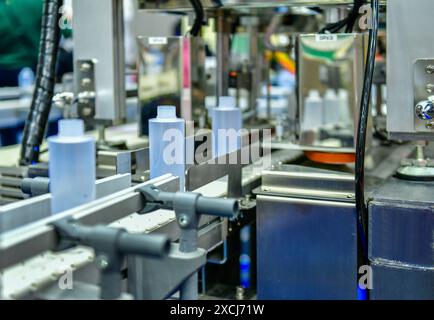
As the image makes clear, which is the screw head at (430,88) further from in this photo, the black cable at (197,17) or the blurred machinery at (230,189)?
the black cable at (197,17)

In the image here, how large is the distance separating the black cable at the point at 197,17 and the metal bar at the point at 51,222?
0.83 meters

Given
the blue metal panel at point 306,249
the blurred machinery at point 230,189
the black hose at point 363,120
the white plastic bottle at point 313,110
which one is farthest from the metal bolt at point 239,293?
the white plastic bottle at point 313,110

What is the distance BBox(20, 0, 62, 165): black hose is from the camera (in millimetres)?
1715

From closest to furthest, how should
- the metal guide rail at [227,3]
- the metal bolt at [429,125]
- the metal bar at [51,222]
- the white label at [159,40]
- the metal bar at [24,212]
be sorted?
the metal bar at [51,222], the metal bar at [24,212], the metal bolt at [429,125], the metal guide rail at [227,3], the white label at [159,40]

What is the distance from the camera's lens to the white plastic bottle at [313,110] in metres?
2.36

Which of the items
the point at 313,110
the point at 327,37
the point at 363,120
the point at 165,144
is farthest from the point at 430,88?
the point at 313,110

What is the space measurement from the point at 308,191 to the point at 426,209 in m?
0.27

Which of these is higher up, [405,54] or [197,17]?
[197,17]

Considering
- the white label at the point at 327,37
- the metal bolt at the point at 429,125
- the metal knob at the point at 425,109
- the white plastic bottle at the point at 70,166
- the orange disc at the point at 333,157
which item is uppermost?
the white label at the point at 327,37

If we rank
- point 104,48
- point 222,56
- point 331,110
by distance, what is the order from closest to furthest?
point 104,48 < point 222,56 < point 331,110

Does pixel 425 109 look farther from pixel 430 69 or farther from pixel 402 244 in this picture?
pixel 402 244

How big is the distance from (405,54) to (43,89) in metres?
1.02

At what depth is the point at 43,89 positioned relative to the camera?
1.75 metres

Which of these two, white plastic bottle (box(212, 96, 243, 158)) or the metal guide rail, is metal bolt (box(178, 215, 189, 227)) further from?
the metal guide rail
